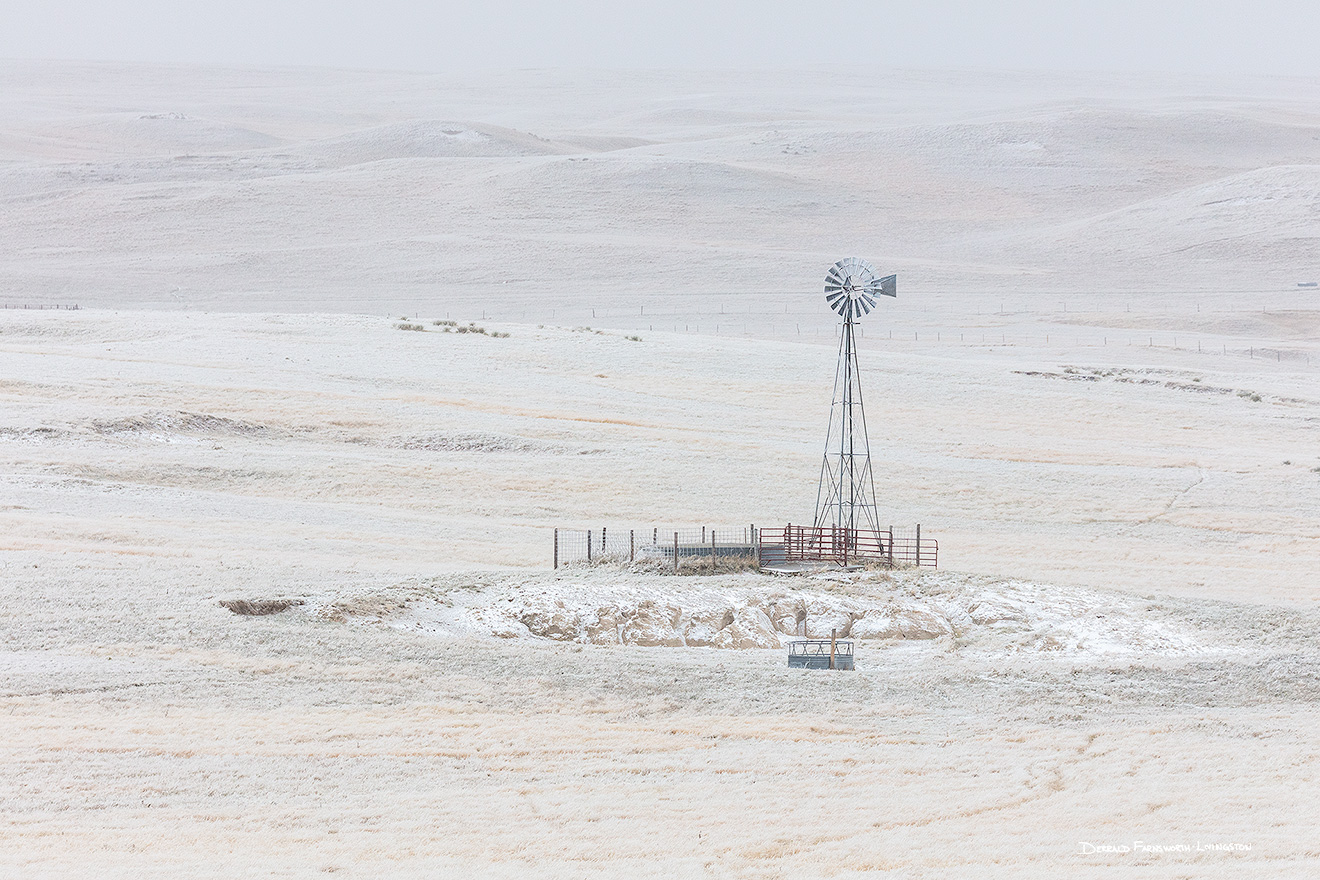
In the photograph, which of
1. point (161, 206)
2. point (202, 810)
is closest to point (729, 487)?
point (202, 810)

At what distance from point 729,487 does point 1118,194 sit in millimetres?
80327

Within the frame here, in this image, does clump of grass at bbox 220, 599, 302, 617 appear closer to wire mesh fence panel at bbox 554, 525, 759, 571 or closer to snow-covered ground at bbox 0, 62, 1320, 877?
snow-covered ground at bbox 0, 62, 1320, 877

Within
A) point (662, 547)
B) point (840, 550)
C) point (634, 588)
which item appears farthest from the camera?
point (840, 550)

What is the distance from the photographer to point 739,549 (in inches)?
894

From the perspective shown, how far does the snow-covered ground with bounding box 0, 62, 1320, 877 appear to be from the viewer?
1188 cm

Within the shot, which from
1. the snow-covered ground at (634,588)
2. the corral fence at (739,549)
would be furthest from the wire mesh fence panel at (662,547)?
the snow-covered ground at (634,588)

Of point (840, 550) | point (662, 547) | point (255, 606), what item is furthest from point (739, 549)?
point (255, 606)

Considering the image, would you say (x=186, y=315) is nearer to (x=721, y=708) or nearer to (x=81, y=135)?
(x=721, y=708)

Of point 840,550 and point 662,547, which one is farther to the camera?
point 840,550

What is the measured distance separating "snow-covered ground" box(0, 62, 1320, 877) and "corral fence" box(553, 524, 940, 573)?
0.66 m

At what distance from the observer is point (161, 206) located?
90125 mm

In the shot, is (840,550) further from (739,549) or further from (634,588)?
(634,588)

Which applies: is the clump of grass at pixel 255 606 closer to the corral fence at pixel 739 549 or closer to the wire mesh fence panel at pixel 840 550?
the corral fence at pixel 739 549

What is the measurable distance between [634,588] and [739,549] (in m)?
2.94
